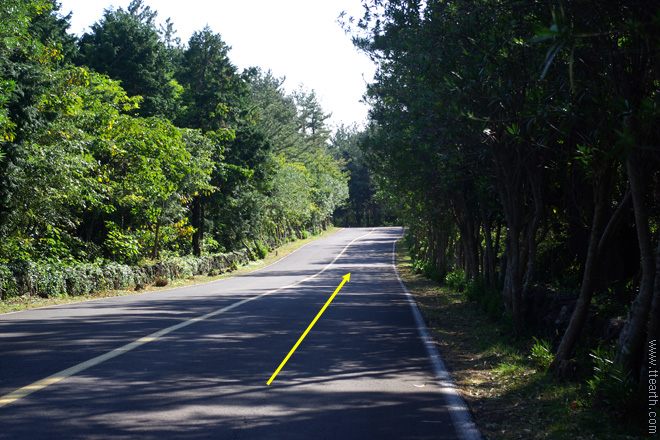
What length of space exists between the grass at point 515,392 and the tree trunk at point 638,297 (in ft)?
2.12

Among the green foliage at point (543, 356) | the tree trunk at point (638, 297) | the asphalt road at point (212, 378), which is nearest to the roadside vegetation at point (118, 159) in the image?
the asphalt road at point (212, 378)

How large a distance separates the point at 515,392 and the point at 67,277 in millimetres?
16905

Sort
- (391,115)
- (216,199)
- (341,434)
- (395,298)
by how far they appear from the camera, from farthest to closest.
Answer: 1. (216,199)
2. (395,298)
3. (391,115)
4. (341,434)

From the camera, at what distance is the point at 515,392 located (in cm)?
741

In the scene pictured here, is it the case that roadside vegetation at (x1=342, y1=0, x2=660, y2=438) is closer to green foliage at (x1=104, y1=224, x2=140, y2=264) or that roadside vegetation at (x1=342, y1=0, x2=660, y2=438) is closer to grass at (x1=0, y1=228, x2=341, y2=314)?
grass at (x1=0, y1=228, x2=341, y2=314)

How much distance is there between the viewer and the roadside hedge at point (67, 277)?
17797 mm

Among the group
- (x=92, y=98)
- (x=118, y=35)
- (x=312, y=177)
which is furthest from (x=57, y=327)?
(x=312, y=177)

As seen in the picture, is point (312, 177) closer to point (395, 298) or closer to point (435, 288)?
point (435, 288)

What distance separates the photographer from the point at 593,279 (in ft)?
24.6

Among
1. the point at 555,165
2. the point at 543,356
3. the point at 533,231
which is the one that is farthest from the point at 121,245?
the point at 543,356

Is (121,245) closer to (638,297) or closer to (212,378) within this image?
(212,378)

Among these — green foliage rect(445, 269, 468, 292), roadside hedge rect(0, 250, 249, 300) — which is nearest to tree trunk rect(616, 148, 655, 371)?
green foliage rect(445, 269, 468, 292)

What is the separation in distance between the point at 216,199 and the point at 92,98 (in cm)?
1673

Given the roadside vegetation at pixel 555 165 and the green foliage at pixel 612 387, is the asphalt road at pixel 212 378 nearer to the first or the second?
the roadside vegetation at pixel 555 165
